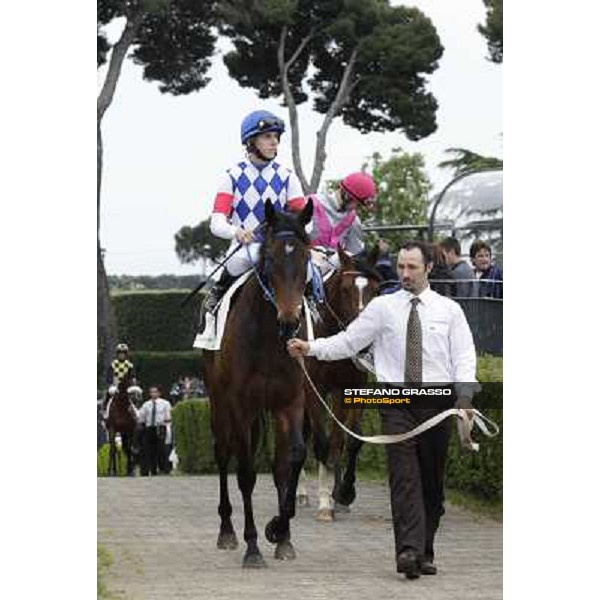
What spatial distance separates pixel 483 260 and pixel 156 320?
271cm

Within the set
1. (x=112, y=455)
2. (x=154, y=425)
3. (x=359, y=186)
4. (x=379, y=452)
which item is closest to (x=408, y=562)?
(x=359, y=186)

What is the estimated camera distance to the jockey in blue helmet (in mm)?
10023

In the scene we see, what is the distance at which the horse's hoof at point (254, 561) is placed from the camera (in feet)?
31.4

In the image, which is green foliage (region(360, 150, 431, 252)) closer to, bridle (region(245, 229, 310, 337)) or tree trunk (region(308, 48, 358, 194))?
tree trunk (region(308, 48, 358, 194))

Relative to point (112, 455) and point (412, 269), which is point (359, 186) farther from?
point (112, 455)

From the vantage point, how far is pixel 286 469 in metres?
9.75

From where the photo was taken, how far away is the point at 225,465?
10445mm

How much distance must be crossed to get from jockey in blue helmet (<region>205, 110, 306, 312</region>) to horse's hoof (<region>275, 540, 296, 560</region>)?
1.29 metres

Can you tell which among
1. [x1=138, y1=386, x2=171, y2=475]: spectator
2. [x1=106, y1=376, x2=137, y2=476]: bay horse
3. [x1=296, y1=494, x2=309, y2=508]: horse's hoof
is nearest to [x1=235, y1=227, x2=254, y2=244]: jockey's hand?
[x1=106, y1=376, x2=137, y2=476]: bay horse

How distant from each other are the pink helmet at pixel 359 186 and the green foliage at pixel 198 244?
31.8 inches
